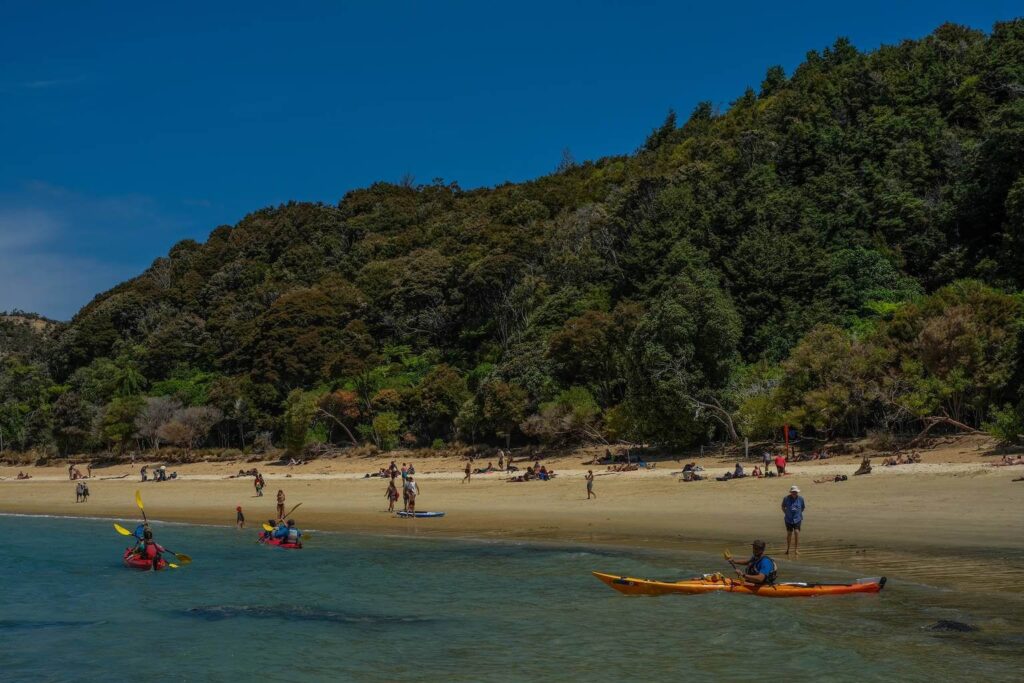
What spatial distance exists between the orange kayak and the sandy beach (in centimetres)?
157

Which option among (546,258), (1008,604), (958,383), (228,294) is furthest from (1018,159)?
(228,294)

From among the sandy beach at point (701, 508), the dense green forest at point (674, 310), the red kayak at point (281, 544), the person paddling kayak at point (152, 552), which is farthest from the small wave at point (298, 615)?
the dense green forest at point (674, 310)

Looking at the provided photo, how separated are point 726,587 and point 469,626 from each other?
5.01 metres

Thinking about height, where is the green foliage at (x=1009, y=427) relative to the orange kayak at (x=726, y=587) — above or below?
above

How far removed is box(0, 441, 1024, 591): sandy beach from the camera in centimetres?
1839

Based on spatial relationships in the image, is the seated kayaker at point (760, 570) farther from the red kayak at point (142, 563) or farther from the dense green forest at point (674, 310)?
the red kayak at point (142, 563)

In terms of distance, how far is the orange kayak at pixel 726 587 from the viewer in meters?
15.0

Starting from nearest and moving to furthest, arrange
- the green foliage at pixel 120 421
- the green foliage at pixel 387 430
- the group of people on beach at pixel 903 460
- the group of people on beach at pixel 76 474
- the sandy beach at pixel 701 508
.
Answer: the sandy beach at pixel 701 508, the group of people on beach at pixel 903 460, the green foliage at pixel 387 430, the group of people on beach at pixel 76 474, the green foliage at pixel 120 421

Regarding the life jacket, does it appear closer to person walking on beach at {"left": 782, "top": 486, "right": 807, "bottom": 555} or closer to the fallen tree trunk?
person walking on beach at {"left": 782, "top": 486, "right": 807, "bottom": 555}

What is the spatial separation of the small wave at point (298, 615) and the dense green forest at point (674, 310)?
21584mm

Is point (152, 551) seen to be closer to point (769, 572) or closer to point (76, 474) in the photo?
point (769, 572)

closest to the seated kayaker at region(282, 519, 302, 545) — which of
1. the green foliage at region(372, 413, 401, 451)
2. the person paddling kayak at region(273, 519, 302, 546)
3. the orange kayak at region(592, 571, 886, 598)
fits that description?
the person paddling kayak at region(273, 519, 302, 546)

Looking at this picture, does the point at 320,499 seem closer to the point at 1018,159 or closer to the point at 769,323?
the point at 769,323

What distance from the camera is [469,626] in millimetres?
15461
